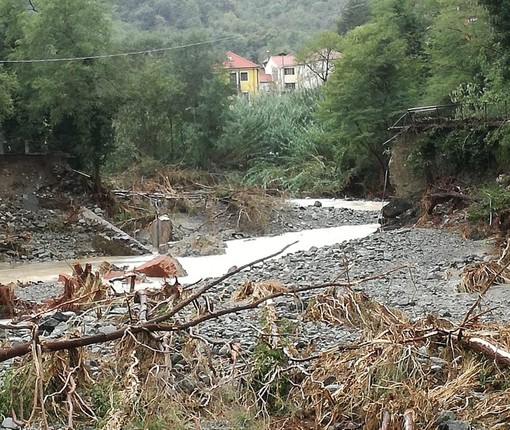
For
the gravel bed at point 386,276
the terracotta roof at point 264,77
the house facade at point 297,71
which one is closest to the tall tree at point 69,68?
the gravel bed at point 386,276

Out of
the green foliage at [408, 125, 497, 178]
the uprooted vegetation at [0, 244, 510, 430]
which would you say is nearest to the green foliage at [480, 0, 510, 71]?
the green foliage at [408, 125, 497, 178]

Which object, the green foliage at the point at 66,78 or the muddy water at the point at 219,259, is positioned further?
the green foliage at the point at 66,78

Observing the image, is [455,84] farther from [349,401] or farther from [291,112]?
[349,401]

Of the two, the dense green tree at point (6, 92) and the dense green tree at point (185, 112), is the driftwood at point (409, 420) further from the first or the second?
the dense green tree at point (185, 112)

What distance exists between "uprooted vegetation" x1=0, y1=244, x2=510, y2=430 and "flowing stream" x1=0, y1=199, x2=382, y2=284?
8.23 metres

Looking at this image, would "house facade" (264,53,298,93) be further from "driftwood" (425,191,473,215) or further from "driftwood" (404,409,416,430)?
"driftwood" (404,409,416,430)

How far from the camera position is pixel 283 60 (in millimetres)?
67312

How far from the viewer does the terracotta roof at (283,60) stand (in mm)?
66812

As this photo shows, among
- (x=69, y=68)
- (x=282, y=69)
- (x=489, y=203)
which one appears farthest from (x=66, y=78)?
(x=282, y=69)

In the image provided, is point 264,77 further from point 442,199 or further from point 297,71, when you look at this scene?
point 442,199

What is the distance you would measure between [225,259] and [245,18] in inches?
2889

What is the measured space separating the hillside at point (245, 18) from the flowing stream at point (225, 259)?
47.1 meters

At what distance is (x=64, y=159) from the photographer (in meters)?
23.4

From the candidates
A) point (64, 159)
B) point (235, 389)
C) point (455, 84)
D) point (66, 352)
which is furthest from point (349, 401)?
point (455, 84)
